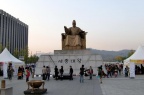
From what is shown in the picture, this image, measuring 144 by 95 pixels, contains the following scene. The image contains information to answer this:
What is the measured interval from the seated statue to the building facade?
50.5m

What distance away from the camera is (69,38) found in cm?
2756

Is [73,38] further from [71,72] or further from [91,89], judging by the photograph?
[91,89]

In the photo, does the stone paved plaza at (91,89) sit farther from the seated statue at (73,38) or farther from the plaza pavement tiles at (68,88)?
the seated statue at (73,38)

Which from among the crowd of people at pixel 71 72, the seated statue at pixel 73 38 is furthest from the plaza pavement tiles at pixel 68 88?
the seated statue at pixel 73 38

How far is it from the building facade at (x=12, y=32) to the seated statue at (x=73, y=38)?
50.5 meters

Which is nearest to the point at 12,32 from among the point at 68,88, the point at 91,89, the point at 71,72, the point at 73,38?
the point at 73,38

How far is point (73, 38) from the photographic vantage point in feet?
90.2

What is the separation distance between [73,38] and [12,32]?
71529 millimetres

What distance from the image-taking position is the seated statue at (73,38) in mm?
27422

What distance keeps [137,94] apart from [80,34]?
16.5 metres

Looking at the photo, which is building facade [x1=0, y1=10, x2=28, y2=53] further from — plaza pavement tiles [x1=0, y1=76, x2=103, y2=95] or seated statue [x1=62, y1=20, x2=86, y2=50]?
plaza pavement tiles [x1=0, y1=76, x2=103, y2=95]

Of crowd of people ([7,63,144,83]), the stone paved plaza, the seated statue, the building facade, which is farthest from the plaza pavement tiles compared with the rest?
the building facade

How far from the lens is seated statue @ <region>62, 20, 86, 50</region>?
90.0 ft

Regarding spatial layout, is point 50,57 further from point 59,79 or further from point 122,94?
point 122,94
